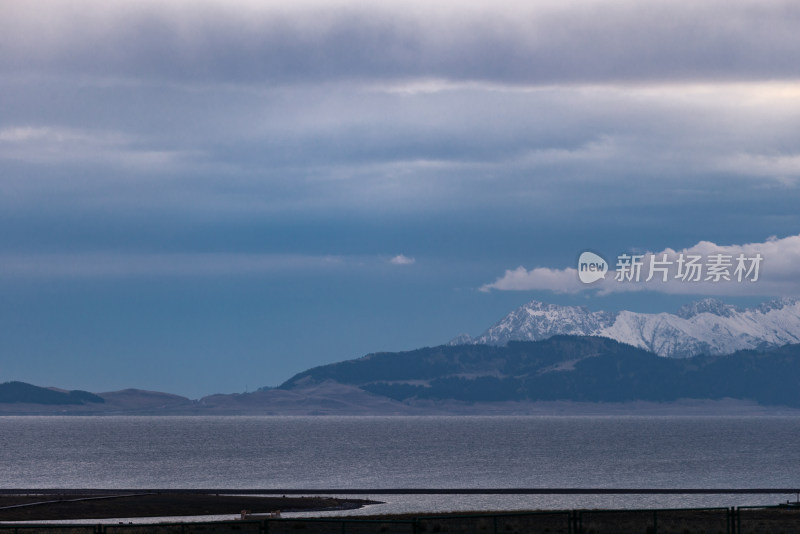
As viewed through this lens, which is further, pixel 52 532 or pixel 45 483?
pixel 45 483

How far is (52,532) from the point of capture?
67688 mm

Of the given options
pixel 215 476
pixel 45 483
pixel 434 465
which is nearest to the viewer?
pixel 45 483

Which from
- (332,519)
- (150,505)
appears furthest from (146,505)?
(332,519)

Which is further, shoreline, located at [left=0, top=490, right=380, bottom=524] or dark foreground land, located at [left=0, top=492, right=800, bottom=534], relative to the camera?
shoreline, located at [left=0, top=490, right=380, bottom=524]

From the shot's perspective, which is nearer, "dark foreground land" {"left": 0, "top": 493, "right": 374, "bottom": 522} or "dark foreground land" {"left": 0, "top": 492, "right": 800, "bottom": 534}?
"dark foreground land" {"left": 0, "top": 492, "right": 800, "bottom": 534}

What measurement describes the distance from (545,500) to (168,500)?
33.7 m

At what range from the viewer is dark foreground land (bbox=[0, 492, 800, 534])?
57188 millimetres

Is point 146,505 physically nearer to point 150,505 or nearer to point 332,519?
point 150,505

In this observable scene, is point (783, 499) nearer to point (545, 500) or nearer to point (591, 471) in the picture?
point (545, 500)

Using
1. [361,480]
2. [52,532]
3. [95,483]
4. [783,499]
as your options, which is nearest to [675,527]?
[52,532]

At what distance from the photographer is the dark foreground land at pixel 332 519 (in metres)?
57.2

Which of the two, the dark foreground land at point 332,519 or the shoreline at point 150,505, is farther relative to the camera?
the shoreline at point 150,505

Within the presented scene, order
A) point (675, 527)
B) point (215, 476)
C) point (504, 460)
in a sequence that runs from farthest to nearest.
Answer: point (504, 460), point (215, 476), point (675, 527)

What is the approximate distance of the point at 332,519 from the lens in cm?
5894
